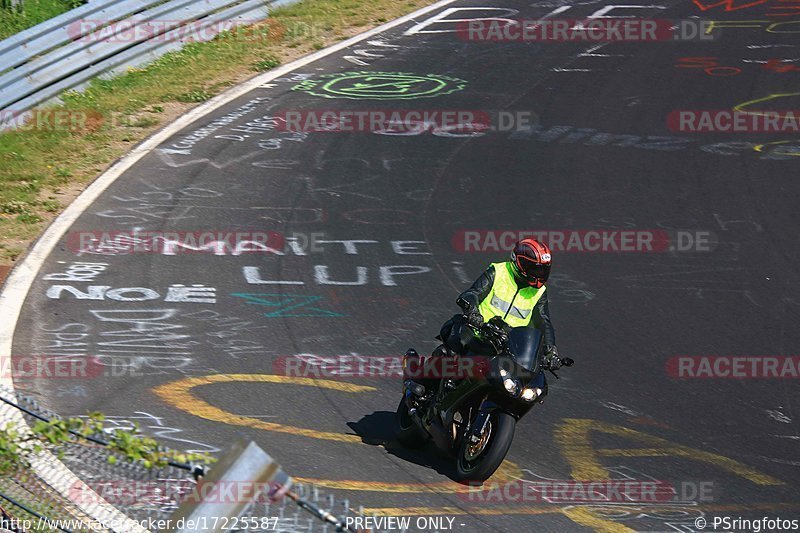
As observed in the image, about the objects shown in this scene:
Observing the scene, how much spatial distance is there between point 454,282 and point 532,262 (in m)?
3.80

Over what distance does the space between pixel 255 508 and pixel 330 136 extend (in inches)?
469

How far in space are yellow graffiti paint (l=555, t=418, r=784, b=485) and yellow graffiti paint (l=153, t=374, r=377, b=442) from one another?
71.2 inches

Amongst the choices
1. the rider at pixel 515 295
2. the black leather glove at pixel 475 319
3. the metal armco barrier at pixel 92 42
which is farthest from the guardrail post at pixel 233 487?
the metal armco barrier at pixel 92 42

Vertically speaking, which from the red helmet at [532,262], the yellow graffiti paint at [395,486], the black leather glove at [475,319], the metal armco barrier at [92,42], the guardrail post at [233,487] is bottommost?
the yellow graffiti paint at [395,486]

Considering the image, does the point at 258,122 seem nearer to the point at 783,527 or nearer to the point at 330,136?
the point at 330,136

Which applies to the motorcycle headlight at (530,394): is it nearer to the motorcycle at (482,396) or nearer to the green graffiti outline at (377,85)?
the motorcycle at (482,396)

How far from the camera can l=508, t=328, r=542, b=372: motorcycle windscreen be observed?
8.06 meters

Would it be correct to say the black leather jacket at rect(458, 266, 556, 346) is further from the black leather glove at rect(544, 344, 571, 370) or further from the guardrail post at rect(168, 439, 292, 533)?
the guardrail post at rect(168, 439, 292, 533)

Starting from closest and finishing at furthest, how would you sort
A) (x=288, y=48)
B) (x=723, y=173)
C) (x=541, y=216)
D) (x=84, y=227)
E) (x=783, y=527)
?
1. (x=783, y=527)
2. (x=84, y=227)
3. (x=541, y=216)
4. (x=723, y=173)
5. (x=288, y=48)

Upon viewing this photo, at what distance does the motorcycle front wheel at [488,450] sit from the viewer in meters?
7.96

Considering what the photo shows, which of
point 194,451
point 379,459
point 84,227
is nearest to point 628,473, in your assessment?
point 379,459

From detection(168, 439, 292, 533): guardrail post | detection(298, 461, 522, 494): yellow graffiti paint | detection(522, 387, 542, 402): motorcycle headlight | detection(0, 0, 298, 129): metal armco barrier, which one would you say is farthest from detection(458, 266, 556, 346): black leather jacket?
detection(0, 0, 298, 129): metal armco barrier

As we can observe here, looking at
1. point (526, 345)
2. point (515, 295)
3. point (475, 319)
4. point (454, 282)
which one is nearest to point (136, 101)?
point (454, 282)

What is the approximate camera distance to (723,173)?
1588cm
